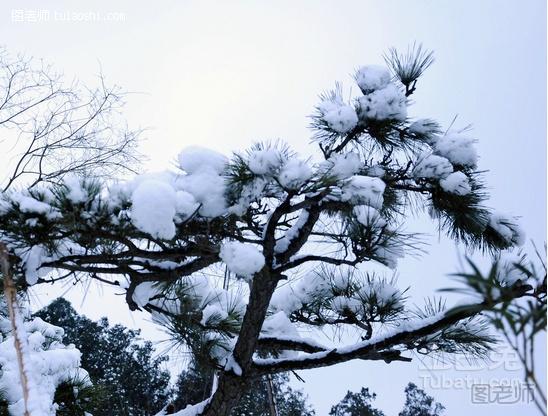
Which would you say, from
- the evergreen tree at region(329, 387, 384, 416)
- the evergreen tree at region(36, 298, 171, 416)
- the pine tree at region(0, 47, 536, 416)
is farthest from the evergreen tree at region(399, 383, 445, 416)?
the pine tree at region(0, 47, 536, 416)

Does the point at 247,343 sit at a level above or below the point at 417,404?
below

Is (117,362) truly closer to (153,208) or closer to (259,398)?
(259,398)

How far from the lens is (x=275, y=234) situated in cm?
210

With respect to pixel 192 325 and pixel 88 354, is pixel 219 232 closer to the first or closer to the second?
pixel 192 325

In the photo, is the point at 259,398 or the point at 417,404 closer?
the point at 259,398

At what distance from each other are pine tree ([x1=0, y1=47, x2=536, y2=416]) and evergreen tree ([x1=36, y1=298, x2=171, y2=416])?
25.9ft

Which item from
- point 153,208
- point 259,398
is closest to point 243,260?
point 153,208

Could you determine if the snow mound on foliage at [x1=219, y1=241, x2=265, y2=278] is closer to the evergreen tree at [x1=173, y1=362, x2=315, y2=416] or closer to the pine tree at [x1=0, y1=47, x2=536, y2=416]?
the pine tree at [x1=0, y1=47, x2=536, y2=416]

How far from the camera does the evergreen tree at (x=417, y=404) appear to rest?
11883mm

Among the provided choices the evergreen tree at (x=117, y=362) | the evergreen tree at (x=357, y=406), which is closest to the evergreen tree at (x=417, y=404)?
the evergreen tree at (x=357, y=406)

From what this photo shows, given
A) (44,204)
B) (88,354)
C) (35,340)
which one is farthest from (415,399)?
(44,204)

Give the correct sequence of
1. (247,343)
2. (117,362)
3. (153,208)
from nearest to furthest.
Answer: (153,208) → (247,343) → (117,362)

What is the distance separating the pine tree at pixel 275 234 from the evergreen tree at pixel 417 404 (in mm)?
10490

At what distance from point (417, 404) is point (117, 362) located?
20.3 ft
